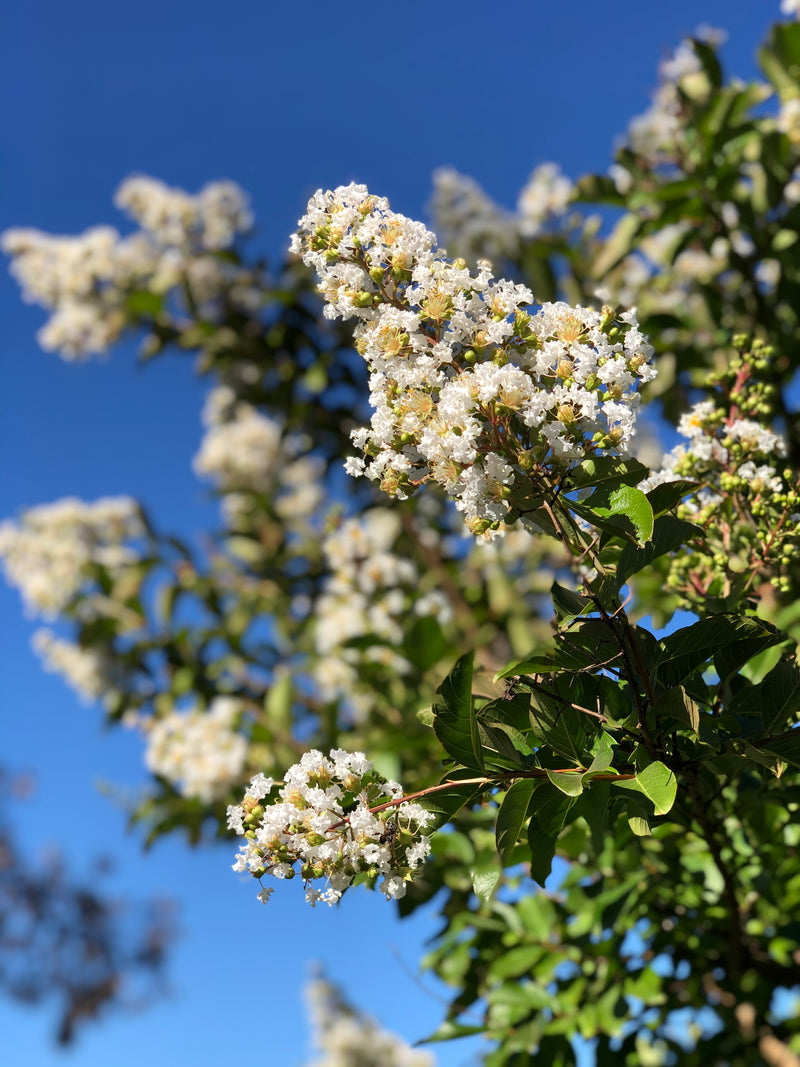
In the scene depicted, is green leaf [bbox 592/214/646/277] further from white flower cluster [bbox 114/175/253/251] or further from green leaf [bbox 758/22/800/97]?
white flower cluster [bbox 114/175/253/251]

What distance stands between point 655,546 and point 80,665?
3781 mm

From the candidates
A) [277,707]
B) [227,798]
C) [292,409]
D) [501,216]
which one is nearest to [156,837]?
[227,798]

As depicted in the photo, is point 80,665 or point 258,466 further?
point 258,466

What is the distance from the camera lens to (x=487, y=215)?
168 inches

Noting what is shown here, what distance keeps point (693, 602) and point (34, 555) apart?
4.35 m

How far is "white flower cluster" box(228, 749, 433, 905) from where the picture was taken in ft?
2.89

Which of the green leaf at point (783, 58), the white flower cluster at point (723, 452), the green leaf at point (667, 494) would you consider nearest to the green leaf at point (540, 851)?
the green leaf at point (667, 494)

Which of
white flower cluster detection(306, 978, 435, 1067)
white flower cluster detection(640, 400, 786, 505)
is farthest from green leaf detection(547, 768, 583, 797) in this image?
white flower cluster detection(306, 978, 435, 1067)

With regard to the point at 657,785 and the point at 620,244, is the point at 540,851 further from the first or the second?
the point at 620,244

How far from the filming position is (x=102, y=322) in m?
4.32

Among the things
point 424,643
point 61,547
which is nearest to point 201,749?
point 424,643

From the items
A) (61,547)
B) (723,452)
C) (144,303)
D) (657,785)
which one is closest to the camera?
(657,785)

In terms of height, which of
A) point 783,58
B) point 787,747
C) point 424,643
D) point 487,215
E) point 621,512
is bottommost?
point 787,747

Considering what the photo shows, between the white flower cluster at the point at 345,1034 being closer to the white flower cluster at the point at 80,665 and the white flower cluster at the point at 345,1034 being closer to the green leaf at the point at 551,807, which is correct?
the white flower cluster at the point at 80,665
